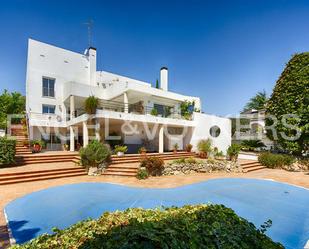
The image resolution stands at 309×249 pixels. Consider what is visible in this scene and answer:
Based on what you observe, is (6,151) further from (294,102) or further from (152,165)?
(294,102)

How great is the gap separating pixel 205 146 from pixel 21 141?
18.9 metres

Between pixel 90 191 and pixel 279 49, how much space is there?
56.2 feet

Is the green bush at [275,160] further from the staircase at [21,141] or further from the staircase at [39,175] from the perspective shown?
A: the staircase at [21,141]

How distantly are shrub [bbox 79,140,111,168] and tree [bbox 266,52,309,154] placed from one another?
1703cm

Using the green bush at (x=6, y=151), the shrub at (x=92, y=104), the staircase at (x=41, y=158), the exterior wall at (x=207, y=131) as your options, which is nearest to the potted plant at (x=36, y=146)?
the staircase at (x=41, y=158)

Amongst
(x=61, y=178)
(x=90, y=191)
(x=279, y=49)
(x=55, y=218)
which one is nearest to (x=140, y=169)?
(x=90, y=191)

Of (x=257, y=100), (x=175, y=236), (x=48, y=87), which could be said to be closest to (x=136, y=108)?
(x=48, y=87)

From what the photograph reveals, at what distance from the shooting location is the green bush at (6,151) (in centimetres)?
1255

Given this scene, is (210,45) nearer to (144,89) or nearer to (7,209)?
(144,89)

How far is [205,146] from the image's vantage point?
20.0 meters

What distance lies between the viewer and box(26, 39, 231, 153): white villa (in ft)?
67.1

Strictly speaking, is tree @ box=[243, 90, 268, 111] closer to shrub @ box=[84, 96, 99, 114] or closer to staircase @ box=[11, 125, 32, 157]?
shrub @ box=[84, 96, 99, 114]

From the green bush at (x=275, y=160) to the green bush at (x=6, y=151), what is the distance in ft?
71.2

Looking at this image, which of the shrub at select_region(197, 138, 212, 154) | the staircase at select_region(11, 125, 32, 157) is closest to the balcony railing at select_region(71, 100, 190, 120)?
the shrub at select_region(197, 138, 212, 154)
